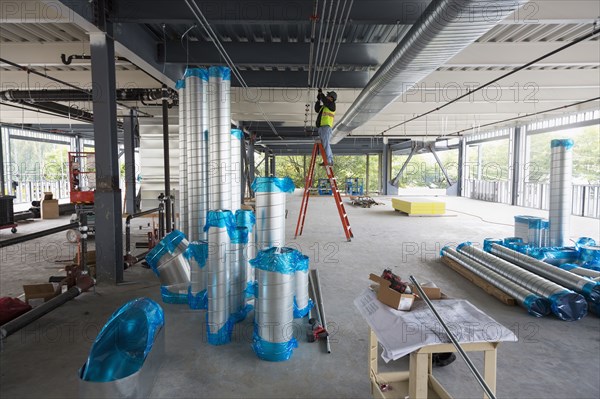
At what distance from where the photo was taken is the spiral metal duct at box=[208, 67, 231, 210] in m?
3.76

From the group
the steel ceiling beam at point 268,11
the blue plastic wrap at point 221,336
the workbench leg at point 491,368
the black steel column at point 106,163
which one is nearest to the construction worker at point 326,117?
the steel ceiling beam at point 268,11

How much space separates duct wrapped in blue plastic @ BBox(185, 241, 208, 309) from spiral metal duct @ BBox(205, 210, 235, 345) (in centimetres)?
55

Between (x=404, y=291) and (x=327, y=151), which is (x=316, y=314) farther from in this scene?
(x=327, y=151)

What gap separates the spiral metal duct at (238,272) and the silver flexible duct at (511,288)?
3.14 meters

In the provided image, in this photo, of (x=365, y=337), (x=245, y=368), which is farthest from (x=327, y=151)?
(x=245, y=368)

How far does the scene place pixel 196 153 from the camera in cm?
402

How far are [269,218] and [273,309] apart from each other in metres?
0.98

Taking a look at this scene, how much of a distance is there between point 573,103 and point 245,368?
40.8 feet

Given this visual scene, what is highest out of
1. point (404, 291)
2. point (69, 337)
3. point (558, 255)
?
point (404, 291)

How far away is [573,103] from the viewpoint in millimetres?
10203

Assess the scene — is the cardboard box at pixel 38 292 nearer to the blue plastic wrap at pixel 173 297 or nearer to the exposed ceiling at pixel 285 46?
the blue plastic wrap at pixel 173 297

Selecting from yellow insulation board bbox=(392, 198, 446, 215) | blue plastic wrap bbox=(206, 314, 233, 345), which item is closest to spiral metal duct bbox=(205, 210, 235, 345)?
blue plastic wrap bbox=(206, 314, 233, 345)

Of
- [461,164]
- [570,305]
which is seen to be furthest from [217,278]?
[461,164]

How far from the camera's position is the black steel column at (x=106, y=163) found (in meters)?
4.29
